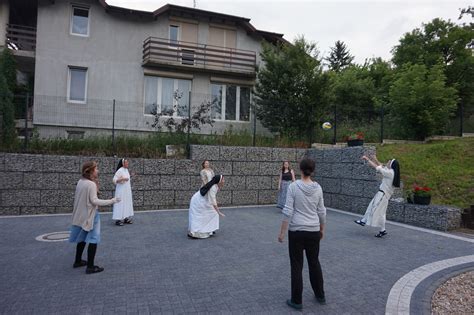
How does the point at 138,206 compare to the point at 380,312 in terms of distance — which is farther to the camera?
the point at 138,206

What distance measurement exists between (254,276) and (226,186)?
→ 7.62 meters

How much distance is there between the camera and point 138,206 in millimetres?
11492

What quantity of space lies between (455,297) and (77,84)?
19.3m

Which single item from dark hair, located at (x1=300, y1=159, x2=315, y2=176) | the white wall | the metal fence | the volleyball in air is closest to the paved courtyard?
dark hair, located at (x1=300, y1=159, x2=315, y2=176)

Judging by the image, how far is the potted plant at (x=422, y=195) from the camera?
9086mm

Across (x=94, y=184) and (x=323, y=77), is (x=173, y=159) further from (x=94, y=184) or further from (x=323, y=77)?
(x=323, y=77)

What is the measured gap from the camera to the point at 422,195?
913 cm

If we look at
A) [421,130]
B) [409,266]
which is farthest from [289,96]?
[409,266]

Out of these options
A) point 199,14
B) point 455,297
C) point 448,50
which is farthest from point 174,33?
point 448,50

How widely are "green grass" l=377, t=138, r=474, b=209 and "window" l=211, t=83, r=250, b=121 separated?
8923mm

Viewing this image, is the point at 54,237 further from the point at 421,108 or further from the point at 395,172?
the point at 421,108

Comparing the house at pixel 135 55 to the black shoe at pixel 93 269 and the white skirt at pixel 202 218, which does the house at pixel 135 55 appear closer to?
the white skirt at pixel 202 218

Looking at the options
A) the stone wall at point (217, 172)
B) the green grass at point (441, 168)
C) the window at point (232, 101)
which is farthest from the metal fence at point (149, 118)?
the window at point (232, 101)

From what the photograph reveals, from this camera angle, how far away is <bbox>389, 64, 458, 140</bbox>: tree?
1625 centimetres
